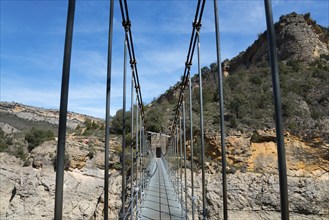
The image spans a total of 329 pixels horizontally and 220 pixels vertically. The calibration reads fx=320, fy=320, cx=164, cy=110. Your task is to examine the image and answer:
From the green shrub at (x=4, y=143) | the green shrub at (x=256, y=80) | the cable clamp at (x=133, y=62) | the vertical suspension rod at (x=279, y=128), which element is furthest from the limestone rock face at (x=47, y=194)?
the green shrub at (x=256, y=80)

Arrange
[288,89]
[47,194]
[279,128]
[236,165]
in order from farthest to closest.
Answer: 1. [288,89]
2. [236,165]
3. [47,194]
4. [279,128]

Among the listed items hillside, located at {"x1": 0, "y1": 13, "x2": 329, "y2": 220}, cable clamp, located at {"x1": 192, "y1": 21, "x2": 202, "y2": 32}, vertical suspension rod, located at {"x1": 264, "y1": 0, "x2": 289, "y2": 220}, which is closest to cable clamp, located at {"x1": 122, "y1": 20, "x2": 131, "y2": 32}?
cable clamp, located at {"x1": 192, "y1": 21, "x2": 202, "y2": 32}

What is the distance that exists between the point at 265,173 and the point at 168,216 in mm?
9028

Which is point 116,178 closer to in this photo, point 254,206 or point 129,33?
point 254,206

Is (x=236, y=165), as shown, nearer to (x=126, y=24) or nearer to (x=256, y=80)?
(x=126, y=24)

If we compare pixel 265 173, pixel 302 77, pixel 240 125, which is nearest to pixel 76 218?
pixel 265 173

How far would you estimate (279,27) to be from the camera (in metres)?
35.7

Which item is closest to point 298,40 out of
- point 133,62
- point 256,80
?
point 256,80

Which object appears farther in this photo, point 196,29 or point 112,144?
point 112,144

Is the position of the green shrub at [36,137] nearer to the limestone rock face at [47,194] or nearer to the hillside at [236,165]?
the hillside at [236,165]


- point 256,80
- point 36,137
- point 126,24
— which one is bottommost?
point 36,137

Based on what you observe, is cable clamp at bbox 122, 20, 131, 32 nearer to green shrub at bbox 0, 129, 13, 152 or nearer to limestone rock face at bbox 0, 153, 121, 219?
limestone rock face at bbox 0, 153, 121, 219

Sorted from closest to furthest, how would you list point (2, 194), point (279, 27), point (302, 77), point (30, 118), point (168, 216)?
point (168, 216)
point (2, 194)
point (302, 77)
point (279, 27)
point (30, 118)

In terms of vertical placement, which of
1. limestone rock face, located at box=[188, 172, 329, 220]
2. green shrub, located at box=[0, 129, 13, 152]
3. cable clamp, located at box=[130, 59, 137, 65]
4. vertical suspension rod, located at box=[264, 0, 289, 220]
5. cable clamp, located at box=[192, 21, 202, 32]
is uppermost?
cable clamp, located at box=[192, 21, 202, 32]
